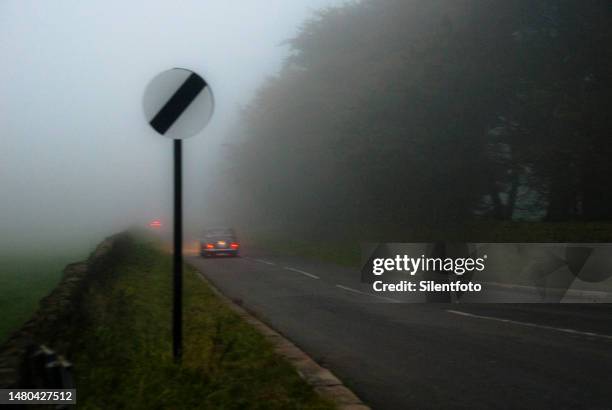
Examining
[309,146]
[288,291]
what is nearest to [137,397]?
[288,291]

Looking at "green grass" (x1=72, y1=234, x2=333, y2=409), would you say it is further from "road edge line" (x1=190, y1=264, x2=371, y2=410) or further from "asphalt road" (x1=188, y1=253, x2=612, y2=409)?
"asphalt road" (x1=188, y1=253, x2=612, y2=409)

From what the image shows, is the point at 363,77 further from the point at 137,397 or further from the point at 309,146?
the point at 137,397

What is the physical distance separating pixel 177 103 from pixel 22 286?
37.1 ft

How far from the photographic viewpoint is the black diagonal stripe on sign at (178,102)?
6426mm

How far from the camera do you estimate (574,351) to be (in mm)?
9219

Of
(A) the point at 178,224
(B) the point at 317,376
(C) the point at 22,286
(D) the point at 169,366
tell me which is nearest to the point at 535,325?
(B) the point at 317,376

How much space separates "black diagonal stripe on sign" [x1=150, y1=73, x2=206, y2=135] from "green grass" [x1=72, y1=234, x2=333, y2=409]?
217 cm

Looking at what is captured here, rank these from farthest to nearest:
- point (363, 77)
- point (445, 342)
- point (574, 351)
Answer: point (363, 77), point (445, 342), point (574, 351)

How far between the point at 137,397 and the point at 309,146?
36.8 m

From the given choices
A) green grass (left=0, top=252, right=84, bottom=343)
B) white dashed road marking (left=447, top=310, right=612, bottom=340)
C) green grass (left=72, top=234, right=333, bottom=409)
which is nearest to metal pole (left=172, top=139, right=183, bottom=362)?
green grass (left=72, top=234, right=333, bottom=409)

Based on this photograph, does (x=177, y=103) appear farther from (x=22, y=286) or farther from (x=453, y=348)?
(x=22, y=286)

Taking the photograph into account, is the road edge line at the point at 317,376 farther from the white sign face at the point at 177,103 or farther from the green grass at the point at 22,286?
the green grass at the point at 22,286

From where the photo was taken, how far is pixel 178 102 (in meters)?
6.44

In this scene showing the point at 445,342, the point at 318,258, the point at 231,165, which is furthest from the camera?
the point at 231,165
